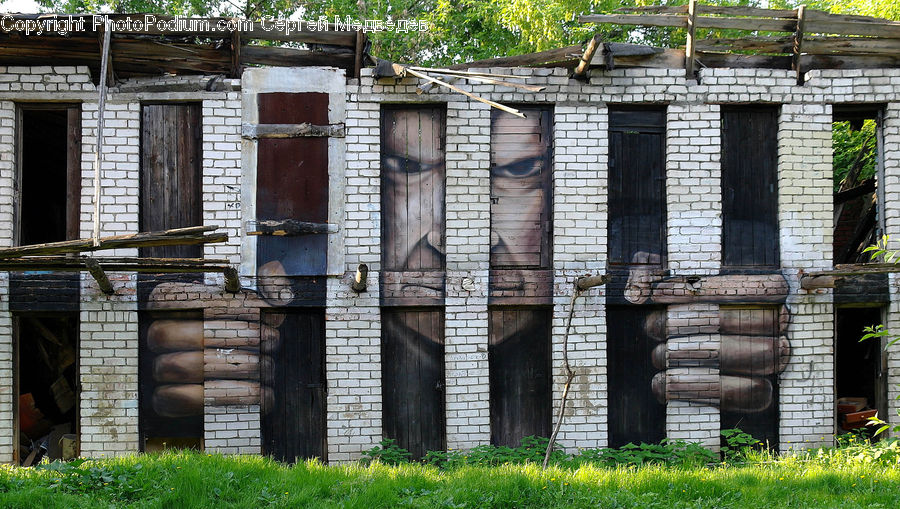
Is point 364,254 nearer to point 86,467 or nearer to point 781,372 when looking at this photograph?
point 86,467

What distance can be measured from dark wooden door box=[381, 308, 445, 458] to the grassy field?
1.09 meters

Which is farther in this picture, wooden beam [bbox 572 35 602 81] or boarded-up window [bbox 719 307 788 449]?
boarded-up window [bbox 719 307 788 449]

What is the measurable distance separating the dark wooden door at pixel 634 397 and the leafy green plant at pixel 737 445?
2.11 ft

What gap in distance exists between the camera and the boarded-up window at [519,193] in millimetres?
7004

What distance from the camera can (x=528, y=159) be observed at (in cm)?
705

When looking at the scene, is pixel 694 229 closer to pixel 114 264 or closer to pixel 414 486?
pixel 414 486

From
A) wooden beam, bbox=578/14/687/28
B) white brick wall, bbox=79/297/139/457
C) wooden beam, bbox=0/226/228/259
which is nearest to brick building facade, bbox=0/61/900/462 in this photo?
white brick wall, bbox=79/297/139/457

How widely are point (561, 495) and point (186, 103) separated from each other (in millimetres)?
5342

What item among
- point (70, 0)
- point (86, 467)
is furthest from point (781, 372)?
point (70, 0)

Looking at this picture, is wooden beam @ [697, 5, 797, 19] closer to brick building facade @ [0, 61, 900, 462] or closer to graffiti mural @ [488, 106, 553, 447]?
brick building facade @ [0, 61, 900, 462]

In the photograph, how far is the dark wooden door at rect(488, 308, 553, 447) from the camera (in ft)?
22.9

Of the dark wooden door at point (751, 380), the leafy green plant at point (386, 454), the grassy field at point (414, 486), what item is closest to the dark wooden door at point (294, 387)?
the leafy green plant at point (386, 454)

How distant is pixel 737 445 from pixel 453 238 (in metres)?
3.73

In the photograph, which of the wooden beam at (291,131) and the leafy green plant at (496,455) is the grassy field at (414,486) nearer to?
the leafy green plant at (496,455)
